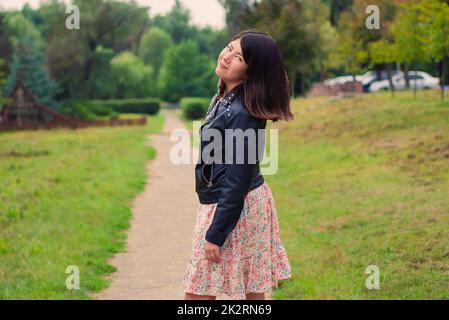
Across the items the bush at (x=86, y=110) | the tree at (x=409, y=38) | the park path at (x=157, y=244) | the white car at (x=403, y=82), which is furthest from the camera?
the bush at (x=86, y=110)

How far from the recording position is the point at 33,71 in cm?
4856

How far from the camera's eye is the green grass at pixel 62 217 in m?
7.67

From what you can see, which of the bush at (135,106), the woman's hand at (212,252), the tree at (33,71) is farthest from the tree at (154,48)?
the woman's hand at (212,252)

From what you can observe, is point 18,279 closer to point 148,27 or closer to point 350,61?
point 350,61

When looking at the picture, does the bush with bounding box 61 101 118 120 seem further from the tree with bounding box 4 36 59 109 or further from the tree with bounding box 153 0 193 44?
the tree with bounding box 153 0 193 44

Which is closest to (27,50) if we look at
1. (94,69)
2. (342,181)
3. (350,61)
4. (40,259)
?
(94,69)

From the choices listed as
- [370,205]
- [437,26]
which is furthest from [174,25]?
[370,205]

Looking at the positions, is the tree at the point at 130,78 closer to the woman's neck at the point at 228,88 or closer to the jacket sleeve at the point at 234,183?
the woman's neck at the point at 228,88

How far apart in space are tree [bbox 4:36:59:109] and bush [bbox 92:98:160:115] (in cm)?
854

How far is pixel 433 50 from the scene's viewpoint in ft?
66.8

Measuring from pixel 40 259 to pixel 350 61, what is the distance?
2423 cm

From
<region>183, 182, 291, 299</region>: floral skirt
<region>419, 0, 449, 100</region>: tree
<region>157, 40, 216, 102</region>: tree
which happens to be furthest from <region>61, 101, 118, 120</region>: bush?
<region>183, 182, 291, 299</region>: floral skirt

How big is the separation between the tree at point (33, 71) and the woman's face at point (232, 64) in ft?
149
